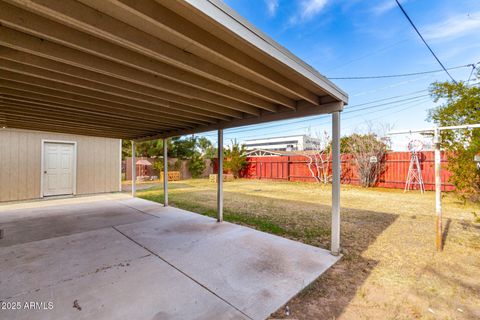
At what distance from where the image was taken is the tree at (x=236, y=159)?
50.4ft

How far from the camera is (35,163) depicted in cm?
702

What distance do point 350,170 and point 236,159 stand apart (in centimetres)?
711

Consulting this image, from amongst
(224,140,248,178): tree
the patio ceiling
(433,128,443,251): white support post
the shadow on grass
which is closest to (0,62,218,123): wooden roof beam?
the patio ceiling

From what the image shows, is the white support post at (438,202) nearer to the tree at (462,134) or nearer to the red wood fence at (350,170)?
the tree at (462,134)

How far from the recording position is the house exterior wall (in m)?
6.57

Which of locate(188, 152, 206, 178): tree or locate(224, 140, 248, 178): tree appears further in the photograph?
locate(188, 152, 206, 178): tree

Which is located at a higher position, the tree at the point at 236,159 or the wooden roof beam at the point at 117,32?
the wooden roof beam at the point at 117,32

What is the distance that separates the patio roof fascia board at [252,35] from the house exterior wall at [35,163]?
8.12 m

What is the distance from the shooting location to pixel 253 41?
5.77 feet

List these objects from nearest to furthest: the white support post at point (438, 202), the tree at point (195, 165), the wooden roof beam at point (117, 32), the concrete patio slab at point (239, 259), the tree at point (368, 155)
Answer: the wooden roof beam at point (117, 32), the concrete patio slab at point (239, 259), the white support post at point (438, 202), the tree at point (368, 155), the tree at point (195, 165)

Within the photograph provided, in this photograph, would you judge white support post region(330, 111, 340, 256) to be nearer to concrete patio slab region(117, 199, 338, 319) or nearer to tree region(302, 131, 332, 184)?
concrete patio slab region(117, 199, 338, 319)

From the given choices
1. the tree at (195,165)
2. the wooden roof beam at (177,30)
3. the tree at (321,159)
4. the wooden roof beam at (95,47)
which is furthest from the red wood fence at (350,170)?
the wooden roof beam at (95,47)

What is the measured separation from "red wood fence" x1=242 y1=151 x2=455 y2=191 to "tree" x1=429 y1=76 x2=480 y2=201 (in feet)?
2.35

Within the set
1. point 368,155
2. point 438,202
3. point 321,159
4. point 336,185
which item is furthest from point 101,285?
point 321,159
